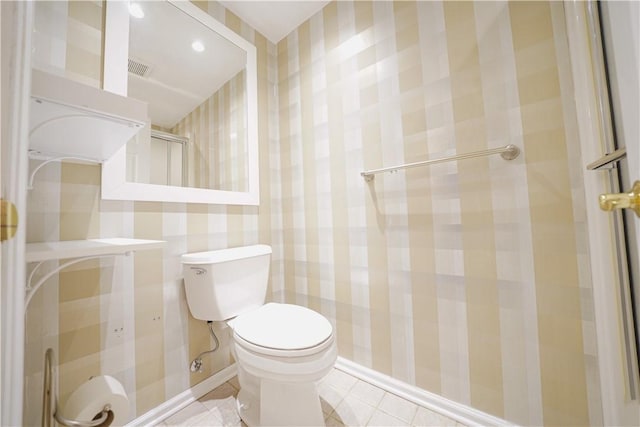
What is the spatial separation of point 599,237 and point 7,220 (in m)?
1.32

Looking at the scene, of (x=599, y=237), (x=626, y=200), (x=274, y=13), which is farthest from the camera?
(x=274, y=13)

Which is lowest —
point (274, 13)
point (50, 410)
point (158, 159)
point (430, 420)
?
point (430, 420)

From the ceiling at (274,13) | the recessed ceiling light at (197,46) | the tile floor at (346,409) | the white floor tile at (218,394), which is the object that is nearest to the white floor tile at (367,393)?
the tile floor at (346,409)

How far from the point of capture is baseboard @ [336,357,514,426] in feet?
3.15

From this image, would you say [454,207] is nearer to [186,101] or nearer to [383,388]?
[383,388]

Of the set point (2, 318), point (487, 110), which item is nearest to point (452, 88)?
point (487, 110)

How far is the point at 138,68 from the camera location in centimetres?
107

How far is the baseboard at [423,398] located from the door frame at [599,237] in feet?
1.24

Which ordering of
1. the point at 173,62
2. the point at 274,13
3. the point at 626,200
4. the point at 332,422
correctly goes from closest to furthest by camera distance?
the point at 626,200, the point at 332,422, the point at 173,62, the point at 274,13

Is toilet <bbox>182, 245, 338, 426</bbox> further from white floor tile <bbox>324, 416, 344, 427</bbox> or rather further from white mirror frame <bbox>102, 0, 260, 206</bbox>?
white mirror frame <bbox>102, 0, 260, 206</bbox>

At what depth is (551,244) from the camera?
2.78ft

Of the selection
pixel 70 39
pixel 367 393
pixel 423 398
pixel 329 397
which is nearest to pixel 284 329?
pixel 329 397

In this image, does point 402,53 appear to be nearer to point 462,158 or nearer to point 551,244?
point 462,158

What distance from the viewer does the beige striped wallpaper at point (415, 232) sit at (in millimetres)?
830
